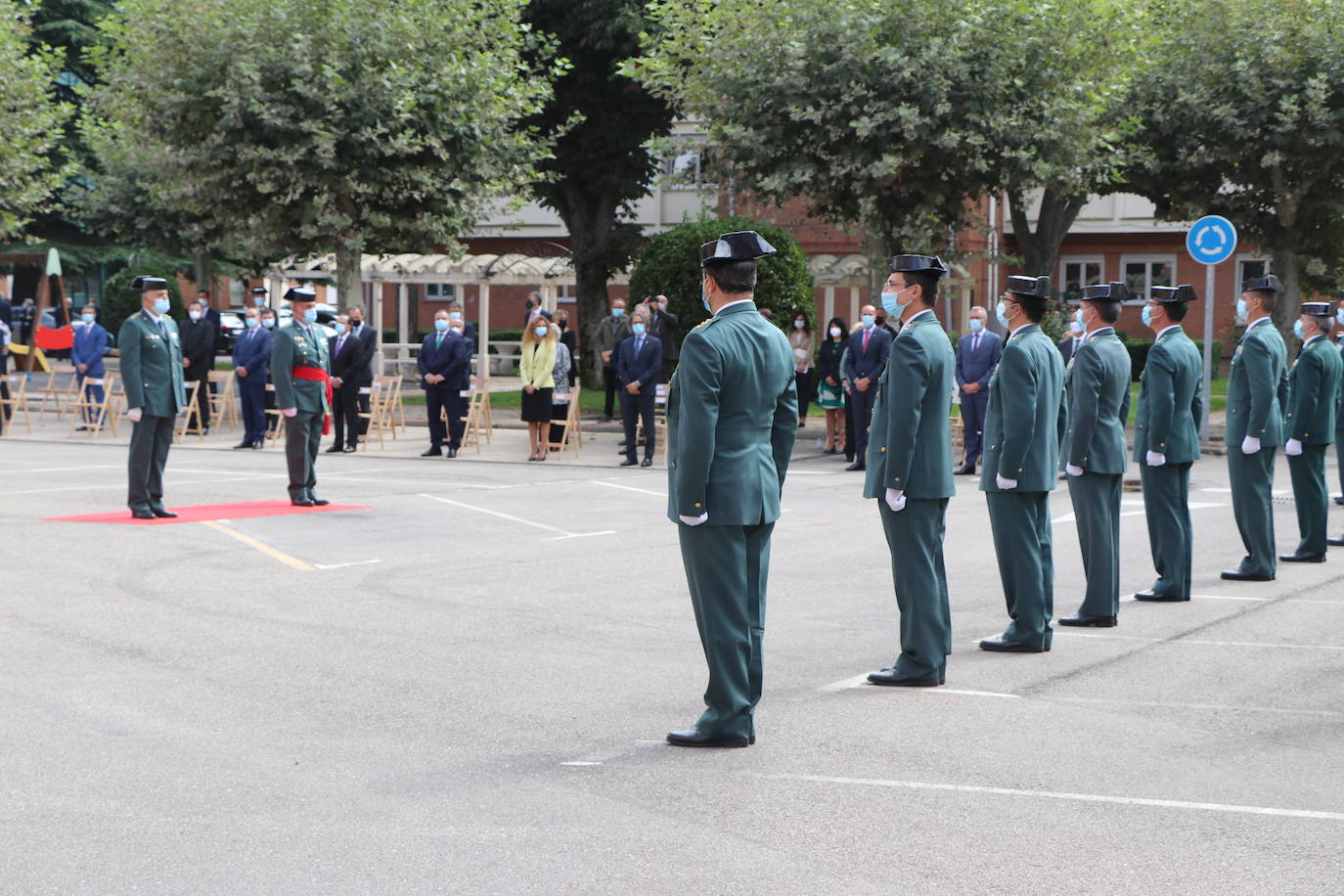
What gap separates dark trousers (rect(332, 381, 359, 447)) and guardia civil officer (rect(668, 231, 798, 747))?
16286mm

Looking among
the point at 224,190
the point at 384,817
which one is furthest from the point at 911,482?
the point at 224,190

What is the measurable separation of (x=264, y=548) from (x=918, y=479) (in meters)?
6.36

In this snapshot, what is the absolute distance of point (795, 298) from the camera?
78.1ft

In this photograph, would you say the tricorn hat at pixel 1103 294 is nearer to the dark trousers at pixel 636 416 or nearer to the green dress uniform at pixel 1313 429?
the green dress uniform at pixel 1313 429

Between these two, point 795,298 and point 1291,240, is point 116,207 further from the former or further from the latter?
point 1291,240

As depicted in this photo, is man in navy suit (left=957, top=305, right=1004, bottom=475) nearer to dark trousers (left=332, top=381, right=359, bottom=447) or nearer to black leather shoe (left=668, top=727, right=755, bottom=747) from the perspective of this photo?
dark trousers (left=332, top=381, right=359, bottom=447)

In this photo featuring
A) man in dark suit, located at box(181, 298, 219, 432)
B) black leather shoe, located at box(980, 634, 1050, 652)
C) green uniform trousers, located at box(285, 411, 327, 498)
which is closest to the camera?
black leather shoe, located at box(980, 634, 1050, 652)

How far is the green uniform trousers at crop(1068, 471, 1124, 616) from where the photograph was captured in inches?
371

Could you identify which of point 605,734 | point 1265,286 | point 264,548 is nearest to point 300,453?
point 264,548

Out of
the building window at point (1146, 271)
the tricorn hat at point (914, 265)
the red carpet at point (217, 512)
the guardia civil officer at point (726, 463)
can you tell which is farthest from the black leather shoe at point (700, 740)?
the building window at point (1146, 271)

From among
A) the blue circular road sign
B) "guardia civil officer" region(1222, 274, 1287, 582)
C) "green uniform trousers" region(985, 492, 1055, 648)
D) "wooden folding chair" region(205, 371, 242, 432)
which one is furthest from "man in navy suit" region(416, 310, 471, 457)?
"green uniform trousers" region(985, 492, 1055, 648)

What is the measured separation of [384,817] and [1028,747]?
102 inches

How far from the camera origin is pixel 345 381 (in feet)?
72.4

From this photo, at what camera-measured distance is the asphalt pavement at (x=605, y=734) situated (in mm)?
4996
